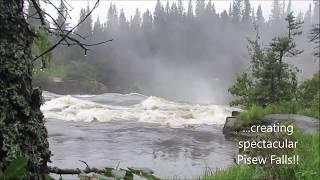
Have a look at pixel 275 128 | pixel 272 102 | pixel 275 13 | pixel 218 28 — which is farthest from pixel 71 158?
pixel 275 13

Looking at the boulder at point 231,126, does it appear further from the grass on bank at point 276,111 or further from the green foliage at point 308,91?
the green foliage at point 308,91

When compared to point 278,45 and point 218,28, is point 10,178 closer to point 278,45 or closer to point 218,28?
point 278,45

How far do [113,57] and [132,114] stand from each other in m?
45.9

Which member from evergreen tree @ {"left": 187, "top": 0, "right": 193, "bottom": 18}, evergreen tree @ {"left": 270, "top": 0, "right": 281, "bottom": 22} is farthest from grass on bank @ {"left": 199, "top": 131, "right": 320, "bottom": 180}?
evergreen tree @ {"left": 270, "top": 0, "right": 281, "bottom": 22}

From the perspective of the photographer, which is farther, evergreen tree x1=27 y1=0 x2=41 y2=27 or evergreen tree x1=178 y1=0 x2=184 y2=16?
evergreen tree x1=178 y1=0 x2=184 y2=16

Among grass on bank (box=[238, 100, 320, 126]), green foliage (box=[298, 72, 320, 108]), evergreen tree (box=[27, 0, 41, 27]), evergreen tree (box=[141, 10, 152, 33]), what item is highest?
evergreen tree (box=[141, 10, 152, 33])

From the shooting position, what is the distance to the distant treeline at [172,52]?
202 ft

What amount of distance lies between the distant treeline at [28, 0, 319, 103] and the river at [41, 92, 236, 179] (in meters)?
35.3

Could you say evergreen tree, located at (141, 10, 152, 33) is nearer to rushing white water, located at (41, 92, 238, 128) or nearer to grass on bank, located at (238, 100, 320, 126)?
rushing white water, located at (41, 92, 238, 128)

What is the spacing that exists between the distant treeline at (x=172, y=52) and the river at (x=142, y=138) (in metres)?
35.3

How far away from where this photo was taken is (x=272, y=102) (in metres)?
17.5

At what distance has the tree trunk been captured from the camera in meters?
1.11

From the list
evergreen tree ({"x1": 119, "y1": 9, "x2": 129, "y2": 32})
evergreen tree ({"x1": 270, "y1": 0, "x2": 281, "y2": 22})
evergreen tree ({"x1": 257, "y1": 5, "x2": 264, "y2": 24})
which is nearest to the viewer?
evergreen tree ({"x1": 119, "y1": 9, "x2": 129, "y2": 32})

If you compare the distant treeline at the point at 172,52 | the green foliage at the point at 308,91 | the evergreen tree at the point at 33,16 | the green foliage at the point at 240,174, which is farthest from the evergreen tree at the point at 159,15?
the evergreen tree at the point at 33,16
